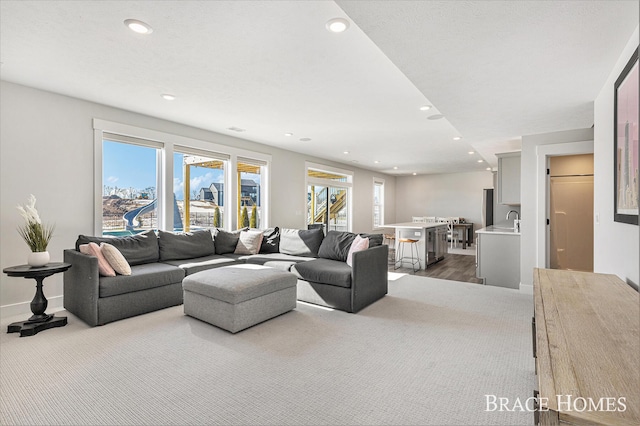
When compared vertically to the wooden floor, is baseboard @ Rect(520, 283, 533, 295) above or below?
above

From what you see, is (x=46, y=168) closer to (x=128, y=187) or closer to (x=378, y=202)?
(x=128, y=187)

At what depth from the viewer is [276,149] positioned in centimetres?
641

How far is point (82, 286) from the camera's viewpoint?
3.09 metres

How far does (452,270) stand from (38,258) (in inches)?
242

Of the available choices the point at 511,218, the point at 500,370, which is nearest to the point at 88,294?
the point at 500,370

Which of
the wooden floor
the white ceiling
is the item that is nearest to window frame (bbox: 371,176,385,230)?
the wooden floor

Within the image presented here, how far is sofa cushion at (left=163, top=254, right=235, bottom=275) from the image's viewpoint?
3816 millimetres

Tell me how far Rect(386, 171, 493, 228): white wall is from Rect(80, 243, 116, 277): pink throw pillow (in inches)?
367

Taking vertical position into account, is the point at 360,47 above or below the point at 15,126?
above

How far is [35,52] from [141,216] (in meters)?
2.30

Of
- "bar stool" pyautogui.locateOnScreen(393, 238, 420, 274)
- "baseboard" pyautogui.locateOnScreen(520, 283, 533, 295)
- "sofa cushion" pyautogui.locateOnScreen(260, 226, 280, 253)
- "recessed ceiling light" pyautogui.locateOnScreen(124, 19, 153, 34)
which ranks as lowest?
"baseboard" pyautogui.locateOnScreen(520, 283, 533, 295)

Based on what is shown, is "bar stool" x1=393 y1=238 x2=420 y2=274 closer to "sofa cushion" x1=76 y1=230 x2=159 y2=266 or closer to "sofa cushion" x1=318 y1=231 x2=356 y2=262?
"sofa cushion" x1=318 y1=231 x2=356 y2=262

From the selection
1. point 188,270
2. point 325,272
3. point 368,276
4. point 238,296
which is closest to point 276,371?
point 238,296

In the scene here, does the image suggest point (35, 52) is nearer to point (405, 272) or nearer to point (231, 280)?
point (231, 280)
